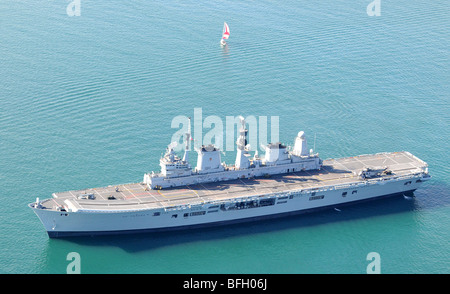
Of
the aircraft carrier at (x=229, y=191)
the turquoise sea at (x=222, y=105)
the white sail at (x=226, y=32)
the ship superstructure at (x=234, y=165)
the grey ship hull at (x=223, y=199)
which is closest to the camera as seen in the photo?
the turquoise sea at (x=222, y=105)

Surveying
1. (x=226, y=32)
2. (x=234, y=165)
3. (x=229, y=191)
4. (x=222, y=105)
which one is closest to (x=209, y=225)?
(x=229, y=191)

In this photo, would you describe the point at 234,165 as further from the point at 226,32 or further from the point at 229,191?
the point at 226,32

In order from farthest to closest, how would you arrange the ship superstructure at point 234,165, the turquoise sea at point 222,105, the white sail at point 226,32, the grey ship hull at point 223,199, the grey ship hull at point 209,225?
1. the white sail at point 226,32
2. the ship superstructure at point 234,165
3. the grey ship hull at point 209,225
4. the grey ship hull at point 223,199
5. the turquoise sea at point 222,105

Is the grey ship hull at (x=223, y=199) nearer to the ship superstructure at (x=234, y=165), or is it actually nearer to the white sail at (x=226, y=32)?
the ship superstructure at (x=234, y=165)

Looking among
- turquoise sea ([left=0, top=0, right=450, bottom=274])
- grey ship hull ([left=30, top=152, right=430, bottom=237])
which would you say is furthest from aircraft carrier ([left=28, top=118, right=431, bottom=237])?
turquoise sea ([left=0, top=0, right=450, bottom=274])

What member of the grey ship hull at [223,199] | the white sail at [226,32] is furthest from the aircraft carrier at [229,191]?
the white sail at [226,32]

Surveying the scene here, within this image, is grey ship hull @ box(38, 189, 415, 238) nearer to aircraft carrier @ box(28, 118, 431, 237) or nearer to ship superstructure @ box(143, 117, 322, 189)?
aircraft carrier @ box(28, 118, 431, 237)
